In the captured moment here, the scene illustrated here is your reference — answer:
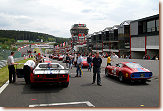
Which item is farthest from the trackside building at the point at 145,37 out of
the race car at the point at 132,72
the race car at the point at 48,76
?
the race car at the point at 48,76

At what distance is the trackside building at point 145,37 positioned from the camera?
80.8ft

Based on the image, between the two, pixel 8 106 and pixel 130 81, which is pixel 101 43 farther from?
pixel 8 106

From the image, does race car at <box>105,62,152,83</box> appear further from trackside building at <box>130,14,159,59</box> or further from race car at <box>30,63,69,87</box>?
trackside building at <box>130,14,159,59</box>

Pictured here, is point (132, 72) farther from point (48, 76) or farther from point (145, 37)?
point (145, 37)

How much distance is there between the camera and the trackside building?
24641 mm

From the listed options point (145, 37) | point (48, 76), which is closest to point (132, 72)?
point (48, 76)

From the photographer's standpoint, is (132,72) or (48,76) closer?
(48,76)

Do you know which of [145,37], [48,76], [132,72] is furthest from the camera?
[145,37]

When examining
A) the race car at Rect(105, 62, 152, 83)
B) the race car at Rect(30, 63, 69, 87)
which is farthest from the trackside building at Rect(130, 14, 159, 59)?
the race car at Rect(30, 63, 69, 87)

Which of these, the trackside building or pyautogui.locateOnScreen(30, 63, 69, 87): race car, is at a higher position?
the trackside building

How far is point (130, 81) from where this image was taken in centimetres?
995

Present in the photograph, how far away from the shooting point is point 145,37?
87.0 feet

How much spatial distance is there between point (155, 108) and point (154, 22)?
22.1 m

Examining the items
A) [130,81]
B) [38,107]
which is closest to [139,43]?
[130,81]
